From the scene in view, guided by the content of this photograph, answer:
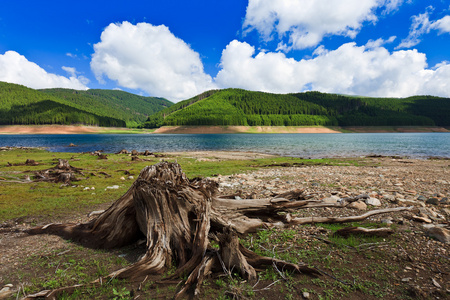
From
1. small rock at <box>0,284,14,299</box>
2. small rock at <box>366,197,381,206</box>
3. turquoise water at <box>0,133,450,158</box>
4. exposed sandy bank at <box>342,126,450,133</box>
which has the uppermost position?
exposed sandy bank at <box>342,126,450,133</box>

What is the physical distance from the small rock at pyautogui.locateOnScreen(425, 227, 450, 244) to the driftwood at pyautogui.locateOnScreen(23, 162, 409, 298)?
1384mm

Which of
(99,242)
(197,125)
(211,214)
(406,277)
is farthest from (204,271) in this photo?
(197,125)

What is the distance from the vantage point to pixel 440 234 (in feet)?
16.4

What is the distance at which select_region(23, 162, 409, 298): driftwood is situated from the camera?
4047 millimetres

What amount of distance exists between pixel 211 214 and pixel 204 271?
1511 millimetres

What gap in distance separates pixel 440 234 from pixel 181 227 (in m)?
6.15

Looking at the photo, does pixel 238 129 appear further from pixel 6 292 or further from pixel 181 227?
pixel 6 292

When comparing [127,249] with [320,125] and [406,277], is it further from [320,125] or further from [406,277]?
[320,125]

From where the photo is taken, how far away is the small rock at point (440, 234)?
4871 mm

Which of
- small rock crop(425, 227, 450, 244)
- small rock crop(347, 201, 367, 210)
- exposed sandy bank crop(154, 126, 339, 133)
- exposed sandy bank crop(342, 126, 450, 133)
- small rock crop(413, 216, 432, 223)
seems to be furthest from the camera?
exposed sandy bank crop(154, 126, 339, 133)

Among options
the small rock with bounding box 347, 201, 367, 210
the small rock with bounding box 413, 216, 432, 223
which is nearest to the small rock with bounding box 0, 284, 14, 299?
the small rock with bounding box 347, 201, 367, 210

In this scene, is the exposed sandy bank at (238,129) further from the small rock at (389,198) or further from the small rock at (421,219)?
the small rock at (421,219)

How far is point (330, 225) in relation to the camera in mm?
6023

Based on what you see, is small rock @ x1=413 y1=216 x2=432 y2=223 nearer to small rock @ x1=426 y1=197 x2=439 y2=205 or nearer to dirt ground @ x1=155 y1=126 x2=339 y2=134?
Result: small rock @ x1=426 y1=197 x2=439 y2=205
